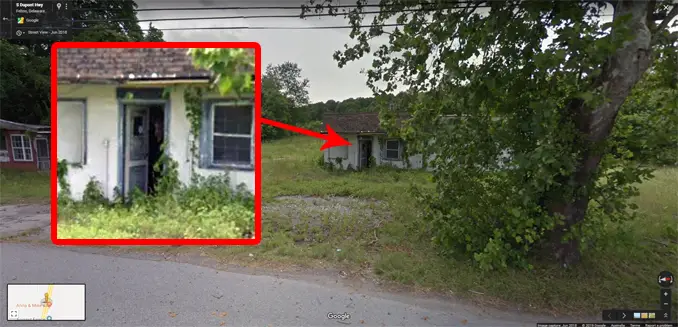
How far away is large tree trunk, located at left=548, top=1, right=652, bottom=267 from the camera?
236cm

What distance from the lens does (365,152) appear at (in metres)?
14.0

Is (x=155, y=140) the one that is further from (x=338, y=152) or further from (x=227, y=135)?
(x=338, y=152)

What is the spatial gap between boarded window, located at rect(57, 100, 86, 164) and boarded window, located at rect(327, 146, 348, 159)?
11.2m

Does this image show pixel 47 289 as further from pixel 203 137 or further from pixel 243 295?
pixel 203 137

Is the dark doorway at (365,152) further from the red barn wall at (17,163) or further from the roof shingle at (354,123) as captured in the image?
the red barn wall at (17,163)

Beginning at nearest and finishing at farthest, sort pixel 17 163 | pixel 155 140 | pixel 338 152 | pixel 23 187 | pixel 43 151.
Result: pixel 155 140
pixel 43 151
pixel 23 187
pixel 17 163
pixel 338 152

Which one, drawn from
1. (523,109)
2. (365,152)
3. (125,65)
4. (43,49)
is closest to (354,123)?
(365,152)

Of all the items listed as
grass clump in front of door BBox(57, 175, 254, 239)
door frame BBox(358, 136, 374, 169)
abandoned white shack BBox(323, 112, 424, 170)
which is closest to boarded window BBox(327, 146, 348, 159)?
abandoned white shack BBox(323, 112, 424, 170)

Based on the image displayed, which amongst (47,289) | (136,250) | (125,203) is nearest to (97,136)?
(125,203)

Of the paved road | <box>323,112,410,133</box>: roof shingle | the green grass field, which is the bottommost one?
the paved road

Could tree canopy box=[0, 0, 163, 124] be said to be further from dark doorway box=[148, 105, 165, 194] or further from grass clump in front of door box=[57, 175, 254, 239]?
grass clump in front of door box=[57, 175, 254, 239]

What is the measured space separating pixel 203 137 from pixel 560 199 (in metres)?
3.32

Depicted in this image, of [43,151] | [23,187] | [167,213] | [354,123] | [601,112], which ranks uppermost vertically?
[354,123]

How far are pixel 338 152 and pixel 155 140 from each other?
11375 mm
